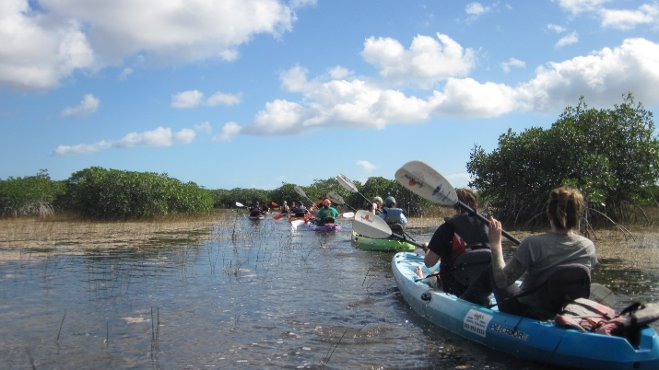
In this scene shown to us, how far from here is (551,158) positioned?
16875 millimetres

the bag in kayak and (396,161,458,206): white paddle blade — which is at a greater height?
(396,161,458,206): white paddle blade

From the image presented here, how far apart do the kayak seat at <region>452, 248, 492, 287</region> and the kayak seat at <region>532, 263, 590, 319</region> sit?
834mm

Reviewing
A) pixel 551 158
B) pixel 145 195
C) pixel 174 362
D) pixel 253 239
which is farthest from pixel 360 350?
pixel 145 195

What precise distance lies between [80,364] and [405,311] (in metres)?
3.44

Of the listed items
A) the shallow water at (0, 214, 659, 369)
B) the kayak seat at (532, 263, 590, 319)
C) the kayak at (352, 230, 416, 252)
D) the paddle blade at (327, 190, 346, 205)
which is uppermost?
the paddle blade at (327, 190, 346, 205)

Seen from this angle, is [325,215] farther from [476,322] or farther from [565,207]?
[565,207]

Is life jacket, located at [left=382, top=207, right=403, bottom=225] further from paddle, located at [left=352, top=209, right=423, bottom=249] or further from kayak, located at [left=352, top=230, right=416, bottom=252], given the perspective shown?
paddle, located at [left=352, top=209, right=423, bottom=249]

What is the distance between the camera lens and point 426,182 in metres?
6.03

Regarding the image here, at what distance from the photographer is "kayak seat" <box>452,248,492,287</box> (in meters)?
5.12

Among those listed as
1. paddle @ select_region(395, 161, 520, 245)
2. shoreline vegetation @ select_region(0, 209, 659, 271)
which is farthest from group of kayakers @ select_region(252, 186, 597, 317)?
shoreline vegetation @ select_region(0, 209, 659, 271)

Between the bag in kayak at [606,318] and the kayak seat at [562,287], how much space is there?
8cm

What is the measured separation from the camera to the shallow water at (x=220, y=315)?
15.2ft

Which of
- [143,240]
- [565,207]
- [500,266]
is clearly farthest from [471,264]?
[143,240]

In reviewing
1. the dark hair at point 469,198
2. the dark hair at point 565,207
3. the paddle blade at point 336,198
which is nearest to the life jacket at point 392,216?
the paddle blade at point 336,198
